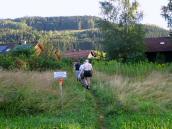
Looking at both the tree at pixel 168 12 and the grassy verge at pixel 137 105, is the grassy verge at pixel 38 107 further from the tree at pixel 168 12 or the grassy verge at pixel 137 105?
the tree at pixel 168 12

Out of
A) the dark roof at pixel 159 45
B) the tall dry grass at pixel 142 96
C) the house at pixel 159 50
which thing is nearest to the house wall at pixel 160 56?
the house at pixel 159 50

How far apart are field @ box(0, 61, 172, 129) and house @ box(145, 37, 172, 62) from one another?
34164 mm

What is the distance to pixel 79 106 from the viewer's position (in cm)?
1766

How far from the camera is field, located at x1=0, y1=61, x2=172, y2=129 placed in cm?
1398

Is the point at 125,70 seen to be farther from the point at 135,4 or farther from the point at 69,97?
the point at 135,4

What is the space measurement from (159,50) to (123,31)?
5.16 meters

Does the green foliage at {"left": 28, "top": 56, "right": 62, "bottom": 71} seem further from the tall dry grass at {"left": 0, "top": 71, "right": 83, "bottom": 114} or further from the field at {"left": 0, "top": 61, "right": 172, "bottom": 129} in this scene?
the tall dry grass at {"left": 0, "top": 71, "right": 83, "bottom": 114}

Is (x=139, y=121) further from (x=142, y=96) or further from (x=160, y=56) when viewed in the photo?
(x=160, y=56)

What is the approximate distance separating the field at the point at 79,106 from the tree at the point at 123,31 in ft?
100

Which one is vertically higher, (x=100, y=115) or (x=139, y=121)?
(x=139, y=121)

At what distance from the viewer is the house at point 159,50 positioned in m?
54.8

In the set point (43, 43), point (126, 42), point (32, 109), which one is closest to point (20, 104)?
point (32, 109)

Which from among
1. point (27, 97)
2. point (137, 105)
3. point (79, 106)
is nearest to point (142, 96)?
point (137, 105)

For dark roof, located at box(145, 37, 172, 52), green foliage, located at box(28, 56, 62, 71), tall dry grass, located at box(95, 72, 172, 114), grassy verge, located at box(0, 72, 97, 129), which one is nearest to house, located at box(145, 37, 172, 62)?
dark roof, located at box(145, 37, 172, 52)
